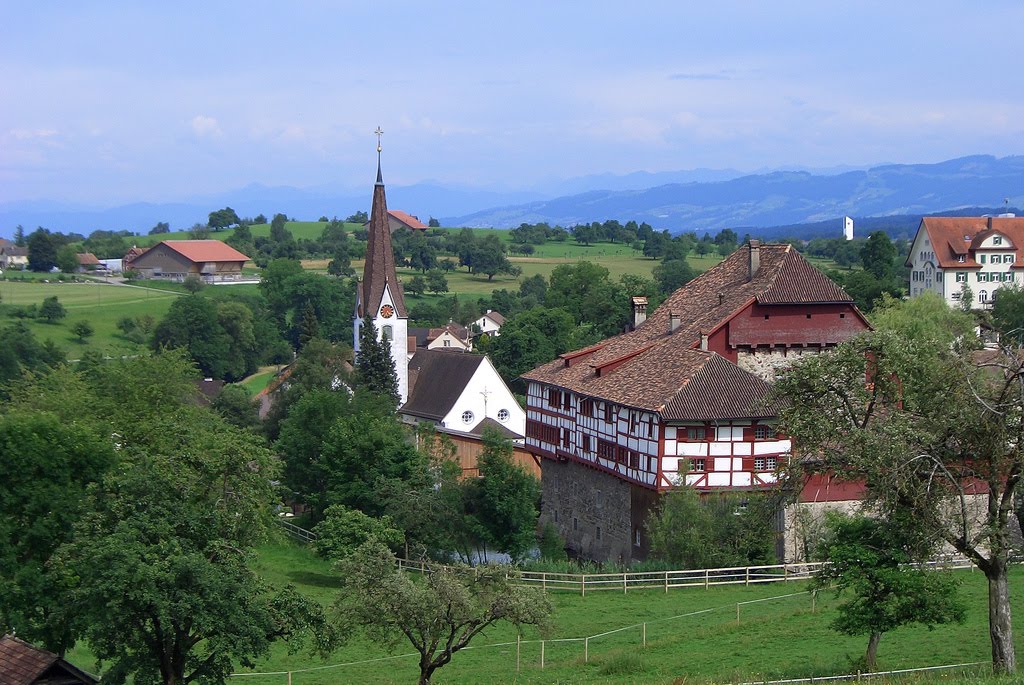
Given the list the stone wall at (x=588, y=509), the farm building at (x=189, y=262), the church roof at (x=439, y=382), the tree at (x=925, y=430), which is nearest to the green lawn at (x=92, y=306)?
the farm building at (x=189, y=262)

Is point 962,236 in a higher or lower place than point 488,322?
higher

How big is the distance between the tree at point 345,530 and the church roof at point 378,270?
43.3 meters

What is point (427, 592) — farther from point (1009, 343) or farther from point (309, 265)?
point (309, 265)

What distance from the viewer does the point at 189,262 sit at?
17638 cm

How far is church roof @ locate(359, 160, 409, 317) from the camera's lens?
91.7 m

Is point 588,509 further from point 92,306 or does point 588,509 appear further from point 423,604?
point 92,306

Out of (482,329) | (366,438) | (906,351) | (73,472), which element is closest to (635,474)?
(366,438)

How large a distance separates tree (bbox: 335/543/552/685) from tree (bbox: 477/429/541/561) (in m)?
20.0

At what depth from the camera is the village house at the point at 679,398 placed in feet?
142

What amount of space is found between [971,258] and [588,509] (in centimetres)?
6957

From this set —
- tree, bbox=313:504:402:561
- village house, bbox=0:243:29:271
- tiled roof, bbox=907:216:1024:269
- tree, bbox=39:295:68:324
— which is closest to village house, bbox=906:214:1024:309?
tiled roof, bbox=907:216:1024:269

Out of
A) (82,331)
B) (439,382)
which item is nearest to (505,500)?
(439,382)

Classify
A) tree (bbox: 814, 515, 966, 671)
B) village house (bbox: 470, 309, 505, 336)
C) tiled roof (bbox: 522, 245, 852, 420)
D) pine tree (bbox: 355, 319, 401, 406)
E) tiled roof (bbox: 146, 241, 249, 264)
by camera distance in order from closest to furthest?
tree (bbox: 814, 515, 966, 671)
tiled roof (bbox: 522, 245, 852, 420)
pine tree (bbox: 355, 319, 401, 406)
village house (bbox: 470, 309, 505, 336)
tiled roof (bbox: 146, 241, 249, 264)

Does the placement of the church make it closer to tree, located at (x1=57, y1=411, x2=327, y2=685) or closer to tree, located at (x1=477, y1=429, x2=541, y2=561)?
tree, located at (x1=477, y1=429, x2=541, y2=561)
